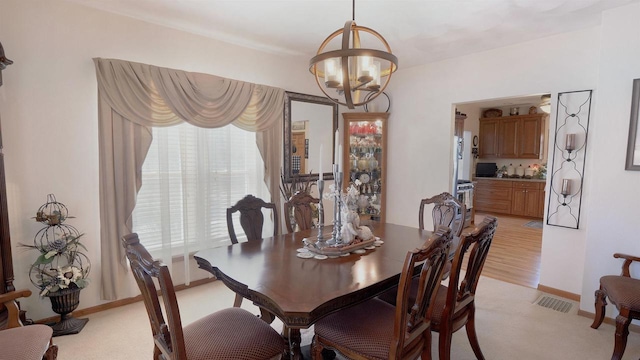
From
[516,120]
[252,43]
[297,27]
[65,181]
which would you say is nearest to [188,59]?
[252,43]

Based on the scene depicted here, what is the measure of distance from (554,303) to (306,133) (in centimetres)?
325

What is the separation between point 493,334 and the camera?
8.43ft

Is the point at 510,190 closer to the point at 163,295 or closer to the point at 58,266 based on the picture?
the point at 163,295

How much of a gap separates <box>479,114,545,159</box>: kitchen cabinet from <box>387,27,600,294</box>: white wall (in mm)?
4188

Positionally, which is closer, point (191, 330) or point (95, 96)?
point (191, 330)

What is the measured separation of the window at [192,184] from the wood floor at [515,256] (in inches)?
121

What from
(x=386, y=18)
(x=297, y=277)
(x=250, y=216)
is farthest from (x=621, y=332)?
(x=386, y=18)

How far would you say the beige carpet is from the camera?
90.6 inches

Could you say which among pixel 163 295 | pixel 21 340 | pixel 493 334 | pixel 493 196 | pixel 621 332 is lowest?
pixel 493 334

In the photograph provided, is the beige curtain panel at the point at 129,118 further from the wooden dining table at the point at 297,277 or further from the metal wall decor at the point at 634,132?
the metal wall decor at the point at 634,132

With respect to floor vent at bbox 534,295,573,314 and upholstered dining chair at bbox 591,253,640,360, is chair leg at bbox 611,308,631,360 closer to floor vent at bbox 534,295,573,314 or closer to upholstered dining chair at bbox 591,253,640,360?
upholstered dining chair at bbox 591,253,640,360

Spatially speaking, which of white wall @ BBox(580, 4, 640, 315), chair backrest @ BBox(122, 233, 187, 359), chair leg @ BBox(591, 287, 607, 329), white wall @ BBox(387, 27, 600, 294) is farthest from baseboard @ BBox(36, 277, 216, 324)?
white wall @ BBox(580, 4, 640, 315)

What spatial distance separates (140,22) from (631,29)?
4136 millimetres

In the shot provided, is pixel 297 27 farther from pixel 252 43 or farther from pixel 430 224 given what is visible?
pixel 430 224
